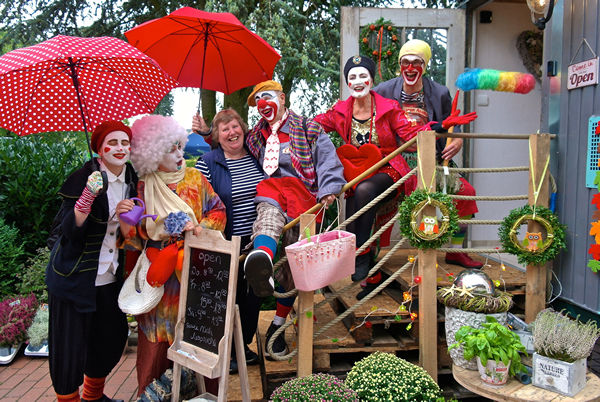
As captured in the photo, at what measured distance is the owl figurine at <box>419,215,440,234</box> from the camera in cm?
312

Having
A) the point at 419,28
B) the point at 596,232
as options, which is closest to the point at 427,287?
the point at 596,232

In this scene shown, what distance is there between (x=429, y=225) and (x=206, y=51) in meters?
1.96

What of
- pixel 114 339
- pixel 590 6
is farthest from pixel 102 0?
pixel 590 6

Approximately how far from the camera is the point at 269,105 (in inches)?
132

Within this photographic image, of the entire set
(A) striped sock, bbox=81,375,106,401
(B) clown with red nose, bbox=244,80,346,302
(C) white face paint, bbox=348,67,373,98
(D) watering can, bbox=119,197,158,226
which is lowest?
(A) striped sock, bbox=81,375,106,401

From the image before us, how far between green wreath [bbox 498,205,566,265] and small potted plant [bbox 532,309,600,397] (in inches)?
25.9

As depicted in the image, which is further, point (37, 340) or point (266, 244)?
point (37, 340)

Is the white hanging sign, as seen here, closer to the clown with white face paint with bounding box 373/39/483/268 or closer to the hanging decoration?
the hanging decoration

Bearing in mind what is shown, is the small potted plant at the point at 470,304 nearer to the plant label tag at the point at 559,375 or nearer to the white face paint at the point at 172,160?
the plant label tag at the point at 559,375

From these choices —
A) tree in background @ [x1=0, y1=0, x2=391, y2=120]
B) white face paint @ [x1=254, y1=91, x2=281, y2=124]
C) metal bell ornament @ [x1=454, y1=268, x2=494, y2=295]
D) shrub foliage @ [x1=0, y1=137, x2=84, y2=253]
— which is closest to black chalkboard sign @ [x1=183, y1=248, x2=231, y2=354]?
white face paint @ [x1=254, y1=91, x2=281, y2=124]

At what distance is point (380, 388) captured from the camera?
9.11ft

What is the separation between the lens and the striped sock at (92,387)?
308 cm

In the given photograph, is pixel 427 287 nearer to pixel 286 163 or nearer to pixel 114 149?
pixel 286 163

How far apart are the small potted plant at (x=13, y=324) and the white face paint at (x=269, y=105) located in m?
2.94
